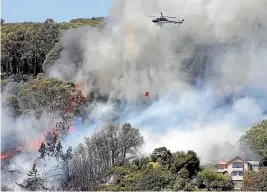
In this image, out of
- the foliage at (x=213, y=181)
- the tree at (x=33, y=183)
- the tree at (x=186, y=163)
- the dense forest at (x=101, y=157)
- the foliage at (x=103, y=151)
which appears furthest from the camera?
the foliage at (x=103, y=151)

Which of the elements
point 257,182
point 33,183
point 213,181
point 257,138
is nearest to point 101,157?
point 33,183

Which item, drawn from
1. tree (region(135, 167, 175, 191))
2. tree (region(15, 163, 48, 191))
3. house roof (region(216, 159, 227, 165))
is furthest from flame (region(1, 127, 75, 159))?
house roof (region(216, 159, 227, 165))

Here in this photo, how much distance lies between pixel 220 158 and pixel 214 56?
10.4 metres

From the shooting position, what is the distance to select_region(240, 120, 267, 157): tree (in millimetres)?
43125

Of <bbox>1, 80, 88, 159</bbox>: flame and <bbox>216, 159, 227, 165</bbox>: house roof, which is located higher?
<bbox>1, 80, 88, 159</bbox>: flame

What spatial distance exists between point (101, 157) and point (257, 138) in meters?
12.2

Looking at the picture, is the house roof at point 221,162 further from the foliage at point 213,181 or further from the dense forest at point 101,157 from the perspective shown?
the foliage at point 213,181

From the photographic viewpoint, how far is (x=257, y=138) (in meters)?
43.2

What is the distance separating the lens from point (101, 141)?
39688 millimetres

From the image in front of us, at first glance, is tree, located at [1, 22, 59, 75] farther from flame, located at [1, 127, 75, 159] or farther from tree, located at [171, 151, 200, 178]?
tree, located at [171, 151, 200, 178]

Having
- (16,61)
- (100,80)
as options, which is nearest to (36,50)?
(16,61)

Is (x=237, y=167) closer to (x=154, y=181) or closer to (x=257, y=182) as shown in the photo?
(x=257, y=182)

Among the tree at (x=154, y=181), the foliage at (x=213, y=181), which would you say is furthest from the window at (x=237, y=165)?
the tree at (x=154, y=181)

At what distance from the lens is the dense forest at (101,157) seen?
108 ft
